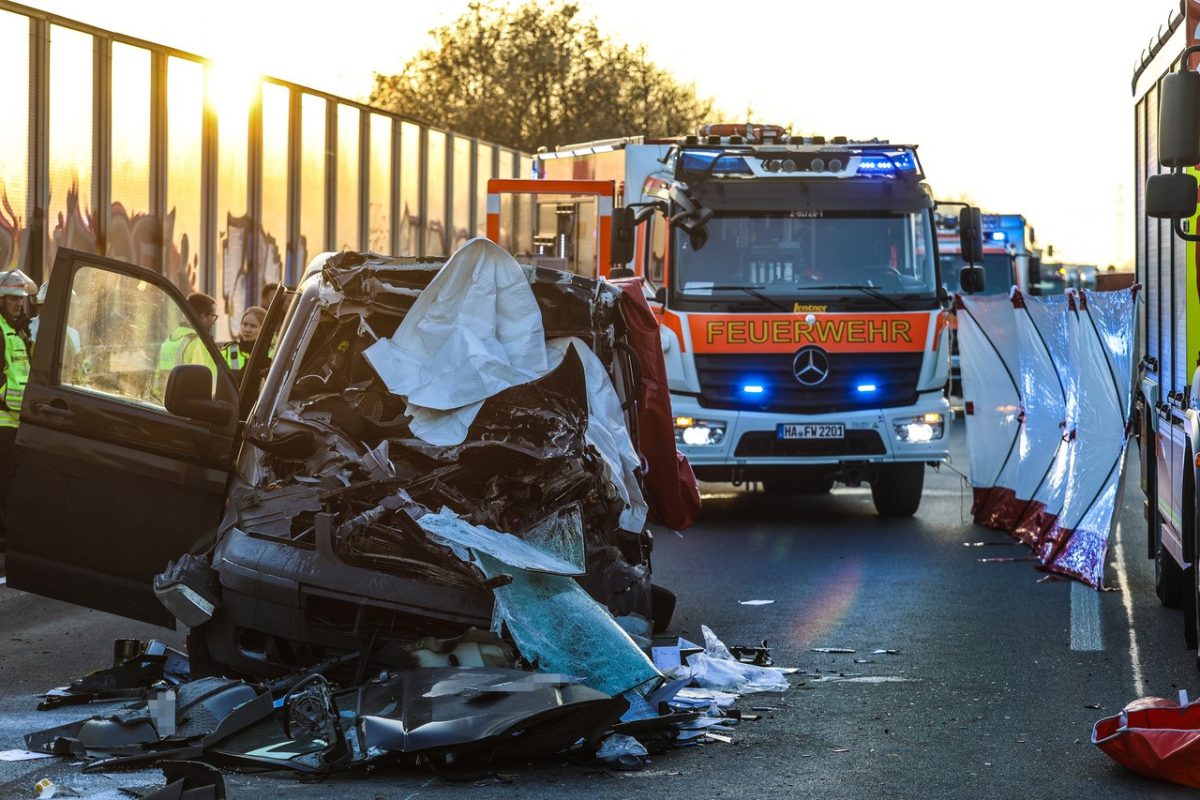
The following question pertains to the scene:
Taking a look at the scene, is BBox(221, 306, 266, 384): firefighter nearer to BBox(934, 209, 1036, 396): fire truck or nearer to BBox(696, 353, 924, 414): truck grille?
BBox(696, 353, 924, 414): truck grille

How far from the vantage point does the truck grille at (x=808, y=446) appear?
48.0 feet

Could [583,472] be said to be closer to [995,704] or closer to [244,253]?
[995,704]

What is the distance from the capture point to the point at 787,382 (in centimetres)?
1465

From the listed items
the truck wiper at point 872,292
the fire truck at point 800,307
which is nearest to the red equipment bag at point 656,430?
the fire truck at point 800,307

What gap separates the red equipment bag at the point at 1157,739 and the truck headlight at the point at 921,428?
27.3 feet

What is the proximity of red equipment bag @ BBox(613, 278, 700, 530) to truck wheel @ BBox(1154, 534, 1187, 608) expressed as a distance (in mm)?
2646

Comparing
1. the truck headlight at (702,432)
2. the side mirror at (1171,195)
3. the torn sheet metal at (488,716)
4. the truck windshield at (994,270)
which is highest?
the truck windshield at (994,270)

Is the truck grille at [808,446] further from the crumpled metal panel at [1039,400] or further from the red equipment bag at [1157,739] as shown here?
the red equipment bag at [1157,739]

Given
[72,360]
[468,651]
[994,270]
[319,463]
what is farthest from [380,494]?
[994,270]

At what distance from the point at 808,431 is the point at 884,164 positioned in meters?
2.26

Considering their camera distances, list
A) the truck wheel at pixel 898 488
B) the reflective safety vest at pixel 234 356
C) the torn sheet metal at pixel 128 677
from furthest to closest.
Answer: the truck wheel at pixel 898 488 → the reflective safety vest at pixel 234 356 → the torn sheet metal at pixel 128 677

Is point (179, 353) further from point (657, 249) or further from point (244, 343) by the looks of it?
point (657, 249)

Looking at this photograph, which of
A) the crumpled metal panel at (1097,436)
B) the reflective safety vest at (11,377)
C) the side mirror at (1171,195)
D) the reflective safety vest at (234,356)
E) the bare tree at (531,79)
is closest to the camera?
the side mirror at (1171,195)

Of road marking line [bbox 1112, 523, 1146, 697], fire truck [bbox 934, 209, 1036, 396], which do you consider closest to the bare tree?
fire truck [bbox 934, 209, 1036, 396]
